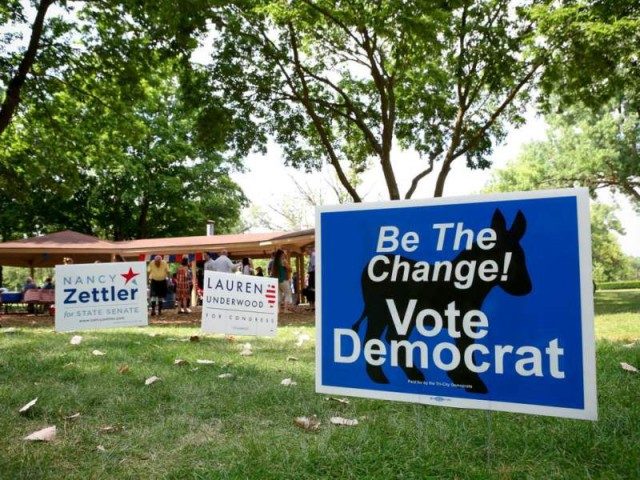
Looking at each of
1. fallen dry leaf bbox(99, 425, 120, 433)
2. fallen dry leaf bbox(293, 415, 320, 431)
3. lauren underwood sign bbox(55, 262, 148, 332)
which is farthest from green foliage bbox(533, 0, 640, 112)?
fallen dry leaf bbox(99, 425, 120, 433)

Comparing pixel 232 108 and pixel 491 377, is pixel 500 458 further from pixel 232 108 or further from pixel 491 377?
pixel 232 108

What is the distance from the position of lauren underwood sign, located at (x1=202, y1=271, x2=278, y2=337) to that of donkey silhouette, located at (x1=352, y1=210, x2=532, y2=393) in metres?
5.71

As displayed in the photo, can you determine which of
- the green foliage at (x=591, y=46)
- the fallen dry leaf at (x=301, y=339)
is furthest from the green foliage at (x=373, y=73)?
the fallen dry leaf at (x=301, y=339)

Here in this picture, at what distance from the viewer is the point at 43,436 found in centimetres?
302

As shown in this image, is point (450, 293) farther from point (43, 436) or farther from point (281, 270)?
point (281, 270)

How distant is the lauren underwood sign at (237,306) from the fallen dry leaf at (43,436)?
15.7 feet

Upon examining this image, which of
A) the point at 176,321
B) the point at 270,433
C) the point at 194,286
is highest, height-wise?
the point at 194,286

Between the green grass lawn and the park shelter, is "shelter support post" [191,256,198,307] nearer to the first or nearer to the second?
the park shelter

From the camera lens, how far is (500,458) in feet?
8.67

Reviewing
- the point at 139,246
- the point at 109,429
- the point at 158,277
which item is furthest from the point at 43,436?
the point at 139,246

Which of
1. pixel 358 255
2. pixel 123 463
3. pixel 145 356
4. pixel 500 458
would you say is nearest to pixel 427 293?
pixel 358 255

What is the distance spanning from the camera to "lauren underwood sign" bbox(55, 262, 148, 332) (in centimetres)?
719

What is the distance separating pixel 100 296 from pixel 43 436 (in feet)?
15.3

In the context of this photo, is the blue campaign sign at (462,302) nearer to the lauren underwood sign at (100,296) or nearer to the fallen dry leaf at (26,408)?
the fallen dry leaf at (26,408)
